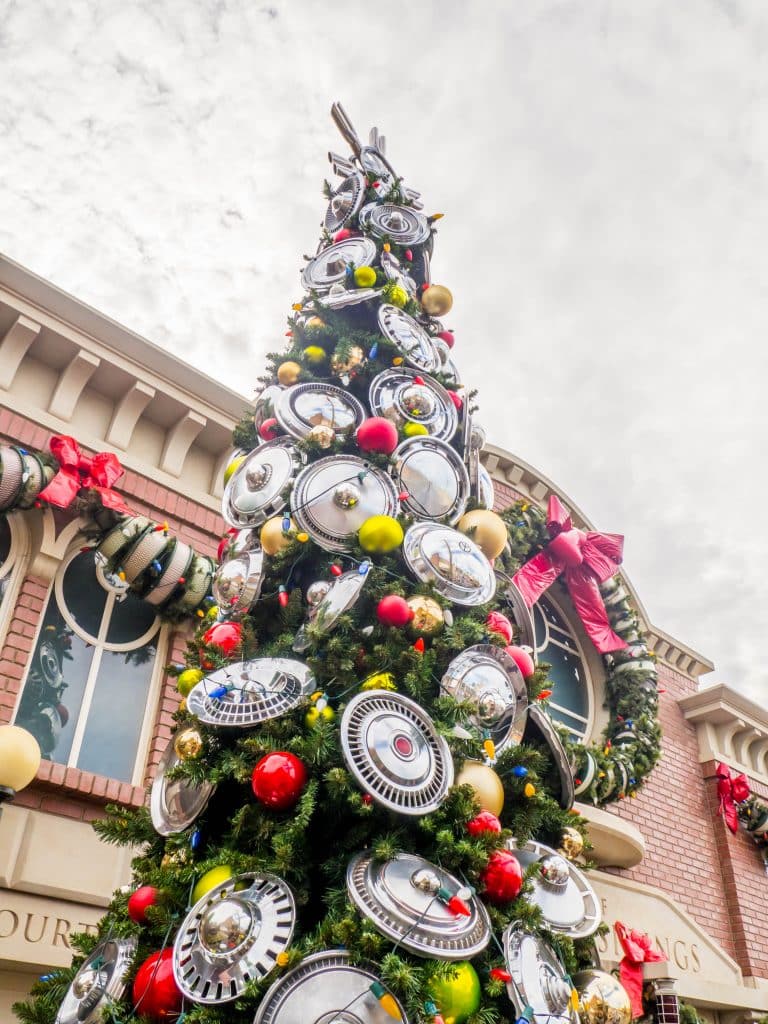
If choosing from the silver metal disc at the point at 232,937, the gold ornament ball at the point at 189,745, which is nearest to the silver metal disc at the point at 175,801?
the gold ornament ball at the point at 189,745

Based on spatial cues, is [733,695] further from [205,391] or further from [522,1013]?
[522,1013]

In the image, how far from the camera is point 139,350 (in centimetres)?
720

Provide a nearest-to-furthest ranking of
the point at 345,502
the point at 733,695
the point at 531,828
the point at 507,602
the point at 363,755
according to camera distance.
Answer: the point at 363,755, the point at 531,828, the point at 345,502, the point at 507,602, the point at 733,695

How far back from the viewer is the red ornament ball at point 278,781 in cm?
293

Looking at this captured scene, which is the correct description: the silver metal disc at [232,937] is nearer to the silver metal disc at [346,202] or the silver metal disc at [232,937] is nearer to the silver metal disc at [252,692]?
the silver metal disc at [252,692]

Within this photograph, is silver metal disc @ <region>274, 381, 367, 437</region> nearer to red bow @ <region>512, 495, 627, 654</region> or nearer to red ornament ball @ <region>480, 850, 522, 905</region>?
red ornament ball @ <region>480, 850, 522, 905</region>

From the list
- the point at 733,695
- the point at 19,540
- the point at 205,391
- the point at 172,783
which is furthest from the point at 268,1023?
the point at 733,695

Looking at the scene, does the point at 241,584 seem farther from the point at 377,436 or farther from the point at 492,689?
the point at 492,689

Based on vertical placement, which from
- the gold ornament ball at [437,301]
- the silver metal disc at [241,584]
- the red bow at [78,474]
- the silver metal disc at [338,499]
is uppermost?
the gold ornament ball at [437,301]

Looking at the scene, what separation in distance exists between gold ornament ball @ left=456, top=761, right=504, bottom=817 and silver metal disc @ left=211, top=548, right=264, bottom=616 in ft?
4.24

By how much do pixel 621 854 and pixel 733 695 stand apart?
11.4 feet

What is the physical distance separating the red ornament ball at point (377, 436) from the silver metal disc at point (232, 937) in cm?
221

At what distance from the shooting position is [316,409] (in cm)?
440

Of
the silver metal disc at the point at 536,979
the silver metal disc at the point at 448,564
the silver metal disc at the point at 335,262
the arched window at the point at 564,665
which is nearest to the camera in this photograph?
the silver metal disc at the point at 536,979
